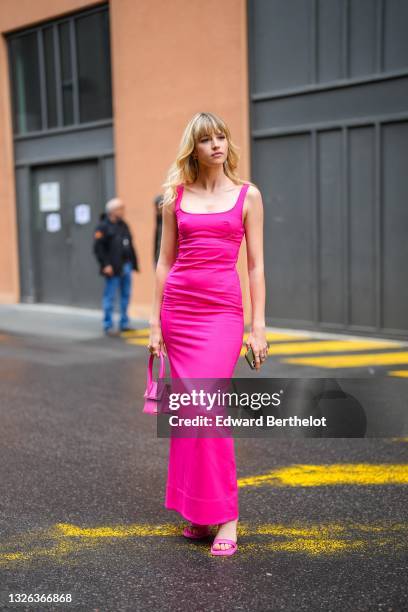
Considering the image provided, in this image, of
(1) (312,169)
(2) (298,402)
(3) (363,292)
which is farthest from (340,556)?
(1) (312,169)

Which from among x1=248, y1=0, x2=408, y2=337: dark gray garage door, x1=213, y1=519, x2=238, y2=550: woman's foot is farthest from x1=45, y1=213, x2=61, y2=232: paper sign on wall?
x1=213, y1=519, x2=238, y2=550: woman's foot

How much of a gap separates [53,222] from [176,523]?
1201cm

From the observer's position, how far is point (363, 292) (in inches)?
424

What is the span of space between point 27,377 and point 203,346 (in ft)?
16.2

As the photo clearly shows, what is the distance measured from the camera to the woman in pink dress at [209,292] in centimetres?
377

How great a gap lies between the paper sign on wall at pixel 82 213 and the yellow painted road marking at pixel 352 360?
6646mm

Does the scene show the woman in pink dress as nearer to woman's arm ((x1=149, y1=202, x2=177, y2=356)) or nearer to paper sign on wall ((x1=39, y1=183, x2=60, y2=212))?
woman's arm ((x1=149, y1=202, x2=177, y2=356))

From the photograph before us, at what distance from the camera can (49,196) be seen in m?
15.6

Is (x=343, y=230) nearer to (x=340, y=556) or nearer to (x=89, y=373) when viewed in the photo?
(x=89, y=373)

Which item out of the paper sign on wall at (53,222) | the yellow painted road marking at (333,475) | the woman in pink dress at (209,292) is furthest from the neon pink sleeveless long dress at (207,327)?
the paper sign on wall at (53,222)

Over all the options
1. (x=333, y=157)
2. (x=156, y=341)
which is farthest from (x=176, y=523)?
(x=333, y=157)

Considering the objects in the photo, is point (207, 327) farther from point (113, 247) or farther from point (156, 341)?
point (113, 247)

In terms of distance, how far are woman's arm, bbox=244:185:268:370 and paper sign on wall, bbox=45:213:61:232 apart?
12022 mm

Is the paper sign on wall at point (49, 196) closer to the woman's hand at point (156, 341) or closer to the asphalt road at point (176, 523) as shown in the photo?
the asphalt road at point (176, 523)
